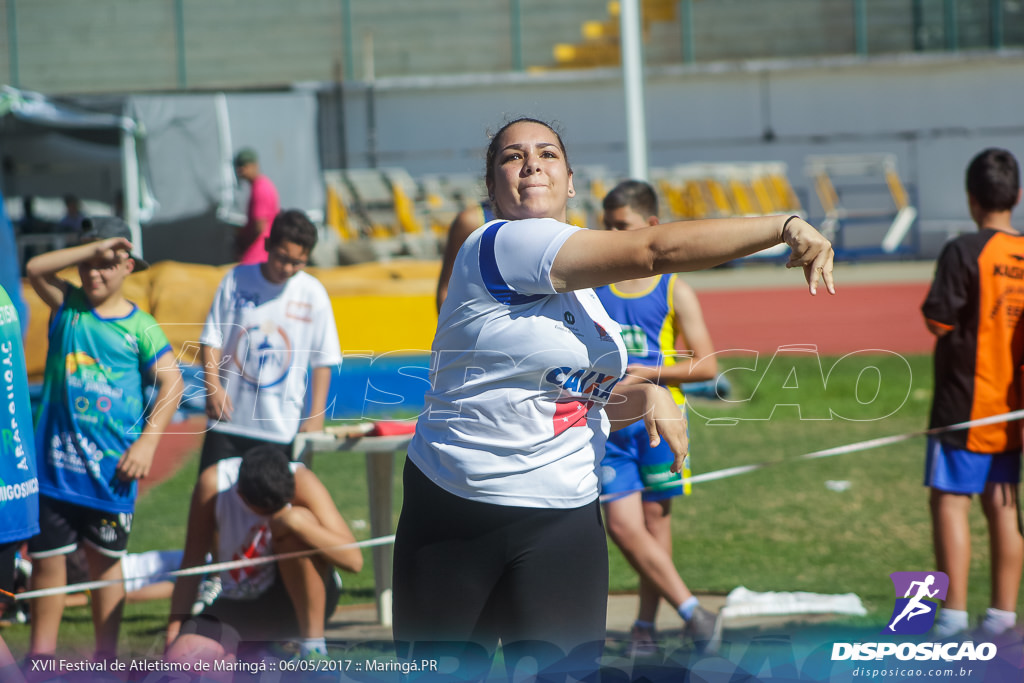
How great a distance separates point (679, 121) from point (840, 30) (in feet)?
15.3

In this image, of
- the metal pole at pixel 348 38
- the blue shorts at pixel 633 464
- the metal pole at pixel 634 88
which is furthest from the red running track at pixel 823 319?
the metal pole at pixel 348 38

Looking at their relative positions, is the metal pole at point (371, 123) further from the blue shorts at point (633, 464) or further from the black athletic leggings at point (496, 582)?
the black athletic leggings at point (496, 582)

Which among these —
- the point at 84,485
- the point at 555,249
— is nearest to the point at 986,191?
the point at 555,249

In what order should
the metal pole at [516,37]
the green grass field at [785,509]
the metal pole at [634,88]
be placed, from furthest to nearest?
the metal pole at [516,37] → the metal pole at [634,88] → the green grass field at [785,509]

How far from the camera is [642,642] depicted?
15.1 ft

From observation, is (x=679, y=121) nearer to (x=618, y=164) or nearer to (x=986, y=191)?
(x=618, y=164)

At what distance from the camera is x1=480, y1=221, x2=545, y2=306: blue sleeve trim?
2.43m

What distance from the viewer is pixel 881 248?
21125 mm

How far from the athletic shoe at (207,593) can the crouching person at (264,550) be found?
0.04 metres

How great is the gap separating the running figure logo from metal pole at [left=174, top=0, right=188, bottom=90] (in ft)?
74.4

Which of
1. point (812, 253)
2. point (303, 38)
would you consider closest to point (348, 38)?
point (303, 38)

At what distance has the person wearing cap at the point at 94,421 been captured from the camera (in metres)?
4.25

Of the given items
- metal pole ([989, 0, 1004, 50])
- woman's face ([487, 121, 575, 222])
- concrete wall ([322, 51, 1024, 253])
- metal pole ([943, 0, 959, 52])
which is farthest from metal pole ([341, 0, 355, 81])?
woman's face ([487, 121, 575, 222])

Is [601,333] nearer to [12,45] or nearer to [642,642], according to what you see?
[642,642]
